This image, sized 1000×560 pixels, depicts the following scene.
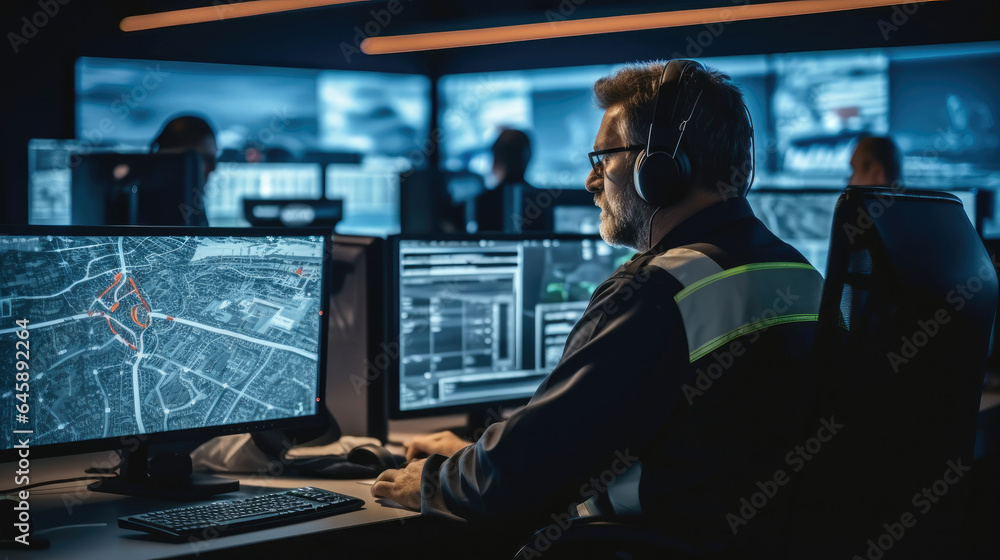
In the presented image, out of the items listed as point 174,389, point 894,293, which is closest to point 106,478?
point 174,389

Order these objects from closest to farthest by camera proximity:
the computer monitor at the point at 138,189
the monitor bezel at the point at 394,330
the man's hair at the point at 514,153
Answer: the monitor bezel at the point at 394,330
the computer monitor at the point at 138,189
the man's hair at the point at 514,153

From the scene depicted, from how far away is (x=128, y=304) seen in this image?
1.47 metres

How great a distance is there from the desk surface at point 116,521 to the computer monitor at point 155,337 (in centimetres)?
7

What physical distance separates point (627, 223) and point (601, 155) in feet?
0.42

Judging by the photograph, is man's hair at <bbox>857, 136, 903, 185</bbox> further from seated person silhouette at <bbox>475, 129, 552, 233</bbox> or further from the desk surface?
the desk surface

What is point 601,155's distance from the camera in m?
1.55

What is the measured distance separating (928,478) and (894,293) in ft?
0.83

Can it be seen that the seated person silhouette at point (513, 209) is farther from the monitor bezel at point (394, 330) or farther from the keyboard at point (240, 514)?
the keyboard at point (240, 514)

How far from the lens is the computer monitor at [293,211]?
295cm

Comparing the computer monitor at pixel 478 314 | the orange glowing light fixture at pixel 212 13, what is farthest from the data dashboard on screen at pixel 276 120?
the computer monitor at pixel 478 314

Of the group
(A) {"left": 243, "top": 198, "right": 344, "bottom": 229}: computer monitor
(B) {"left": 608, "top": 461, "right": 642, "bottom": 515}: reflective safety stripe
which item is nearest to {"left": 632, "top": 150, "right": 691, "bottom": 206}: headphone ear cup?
(B) {"left": 608, "top": 461, "right": 642, "bottom": 515}: reflective safety stripe

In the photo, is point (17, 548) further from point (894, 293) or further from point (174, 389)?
point (894, 293)

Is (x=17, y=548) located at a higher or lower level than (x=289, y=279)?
lower

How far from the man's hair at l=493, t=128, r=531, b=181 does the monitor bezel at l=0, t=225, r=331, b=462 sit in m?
2.51
